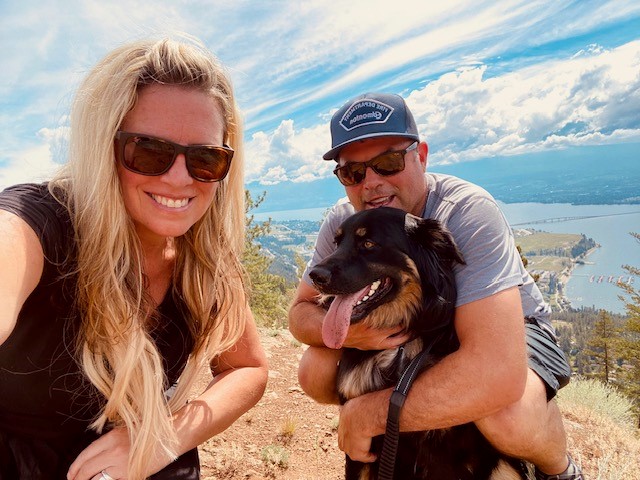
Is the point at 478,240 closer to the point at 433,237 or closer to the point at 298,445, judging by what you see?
the point at 433,237

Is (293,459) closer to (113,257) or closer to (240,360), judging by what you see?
(240,360)

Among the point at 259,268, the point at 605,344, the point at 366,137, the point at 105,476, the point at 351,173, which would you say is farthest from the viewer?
the point at 605,344

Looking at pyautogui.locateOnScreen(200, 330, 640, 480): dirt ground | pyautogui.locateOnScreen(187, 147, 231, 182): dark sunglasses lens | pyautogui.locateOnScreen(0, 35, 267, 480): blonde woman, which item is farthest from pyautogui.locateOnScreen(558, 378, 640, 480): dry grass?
pyautogui.locateOnScreen(187, 147, 231, 182): dark sunglasses lens

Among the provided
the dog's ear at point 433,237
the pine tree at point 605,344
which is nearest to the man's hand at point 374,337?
the dog's ear at point 433,237

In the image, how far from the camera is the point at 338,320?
299 centimetres

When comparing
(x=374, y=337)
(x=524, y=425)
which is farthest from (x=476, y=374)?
(x=374, y=337)

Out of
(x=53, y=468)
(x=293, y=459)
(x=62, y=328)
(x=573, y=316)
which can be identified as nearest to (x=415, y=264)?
(x=62, y=328)

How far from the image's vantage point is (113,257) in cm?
211

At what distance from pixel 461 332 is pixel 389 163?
1.38 m

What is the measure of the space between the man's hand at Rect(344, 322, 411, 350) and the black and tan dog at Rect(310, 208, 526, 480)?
0.16ft

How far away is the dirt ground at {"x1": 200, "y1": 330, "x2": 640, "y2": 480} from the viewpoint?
422 cm

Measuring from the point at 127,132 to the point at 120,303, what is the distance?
84cm

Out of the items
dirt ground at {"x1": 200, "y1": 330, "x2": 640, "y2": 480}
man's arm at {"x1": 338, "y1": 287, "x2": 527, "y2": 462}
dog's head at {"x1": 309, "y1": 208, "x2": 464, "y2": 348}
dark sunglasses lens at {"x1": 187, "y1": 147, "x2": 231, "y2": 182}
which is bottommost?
dirt ground at {"x1": 200, "y1": 330, "x2": 640, "y2": 480}

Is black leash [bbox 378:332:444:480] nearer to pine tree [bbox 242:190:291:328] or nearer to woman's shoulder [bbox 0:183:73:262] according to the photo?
woman's shoulder [bbox 0:183:73:262]
